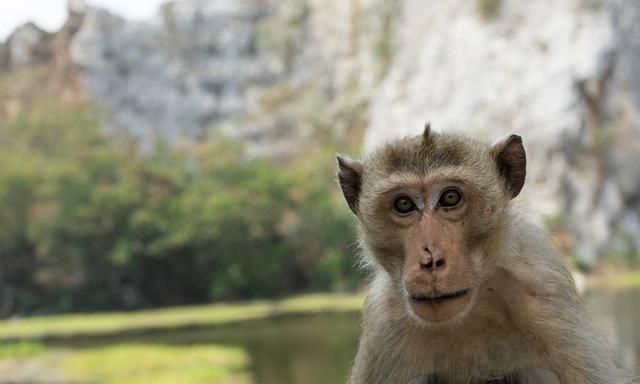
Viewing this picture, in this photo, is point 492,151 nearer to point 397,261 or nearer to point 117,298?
point 397,261

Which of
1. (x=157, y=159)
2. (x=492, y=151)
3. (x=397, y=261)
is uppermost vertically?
(x=157, y=159)

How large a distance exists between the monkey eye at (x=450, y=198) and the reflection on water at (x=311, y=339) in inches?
436

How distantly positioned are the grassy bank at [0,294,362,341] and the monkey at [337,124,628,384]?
2637 centimetres

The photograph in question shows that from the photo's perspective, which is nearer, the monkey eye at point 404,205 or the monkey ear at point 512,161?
the monkey eye at point 404,205

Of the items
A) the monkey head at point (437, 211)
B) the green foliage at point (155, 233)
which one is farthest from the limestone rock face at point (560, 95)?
the monkey head at point (437, 211)

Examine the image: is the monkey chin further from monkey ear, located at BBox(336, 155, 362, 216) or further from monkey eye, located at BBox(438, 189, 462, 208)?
monkey ear, located at BBox(336, 155, 362, 216)

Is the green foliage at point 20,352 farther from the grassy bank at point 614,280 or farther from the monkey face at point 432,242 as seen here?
the grassy bank at point 614,280

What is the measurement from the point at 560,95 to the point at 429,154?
40.9 meters

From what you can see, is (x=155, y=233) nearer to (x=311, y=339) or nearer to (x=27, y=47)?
(x=311, y=339)

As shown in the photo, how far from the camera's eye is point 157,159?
4409 centimetres

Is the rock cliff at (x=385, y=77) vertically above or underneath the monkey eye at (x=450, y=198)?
above

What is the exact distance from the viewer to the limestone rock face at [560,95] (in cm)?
4147

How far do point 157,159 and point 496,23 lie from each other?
22474mm

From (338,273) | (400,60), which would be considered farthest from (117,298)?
(400,60)
